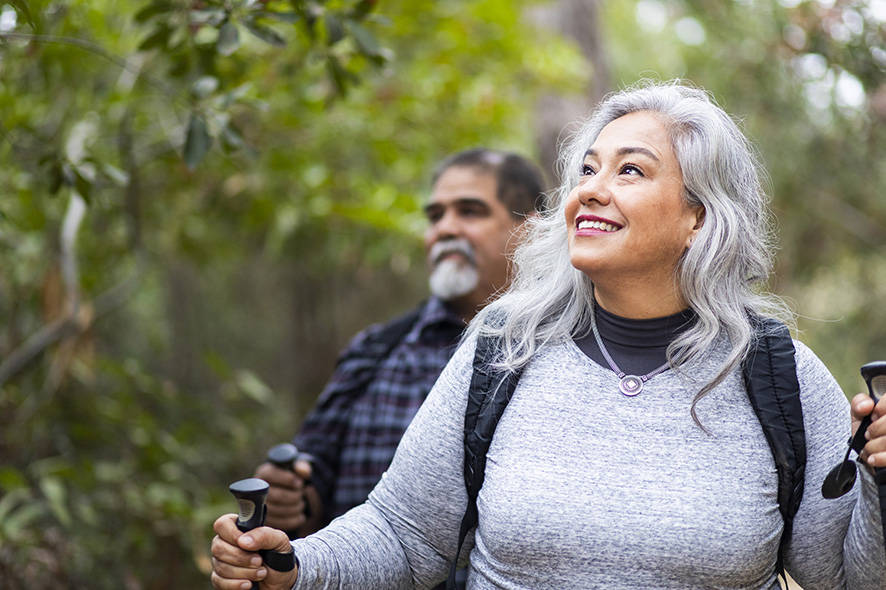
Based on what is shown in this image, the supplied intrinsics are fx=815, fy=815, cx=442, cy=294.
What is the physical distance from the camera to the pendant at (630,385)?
5.93 feet

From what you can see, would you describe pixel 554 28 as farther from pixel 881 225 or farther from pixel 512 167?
pixel 881 225

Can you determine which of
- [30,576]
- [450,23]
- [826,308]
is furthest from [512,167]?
[826,308]

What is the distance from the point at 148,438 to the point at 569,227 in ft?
9.60

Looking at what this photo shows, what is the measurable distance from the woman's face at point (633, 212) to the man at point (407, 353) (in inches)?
33.0

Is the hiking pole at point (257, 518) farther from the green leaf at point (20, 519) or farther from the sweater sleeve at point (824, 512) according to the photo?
the green leaf at point (20, 519)

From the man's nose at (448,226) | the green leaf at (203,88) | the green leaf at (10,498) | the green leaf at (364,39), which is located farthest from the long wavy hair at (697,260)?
the green leaf at (10,498)

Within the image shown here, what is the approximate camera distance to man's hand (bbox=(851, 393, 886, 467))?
1.52 meters

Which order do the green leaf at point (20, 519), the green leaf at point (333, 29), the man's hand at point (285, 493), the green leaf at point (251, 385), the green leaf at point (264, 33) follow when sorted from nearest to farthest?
the green leaf at point (264, 33) < the green leaf at point (333, 29) < the man's hand at point (285, 493) < the green leaf at point (20, 519) < the green leaf at point (251, 385)

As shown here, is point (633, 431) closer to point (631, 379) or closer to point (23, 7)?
point (631, 379)

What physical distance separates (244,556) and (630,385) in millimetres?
899

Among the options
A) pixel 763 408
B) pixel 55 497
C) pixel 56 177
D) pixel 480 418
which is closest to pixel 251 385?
pixel 55 497

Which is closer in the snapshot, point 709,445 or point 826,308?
point 709,445

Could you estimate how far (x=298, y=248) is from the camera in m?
5.39

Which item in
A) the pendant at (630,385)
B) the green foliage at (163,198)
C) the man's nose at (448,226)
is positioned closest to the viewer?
the pendant at (630,385)
